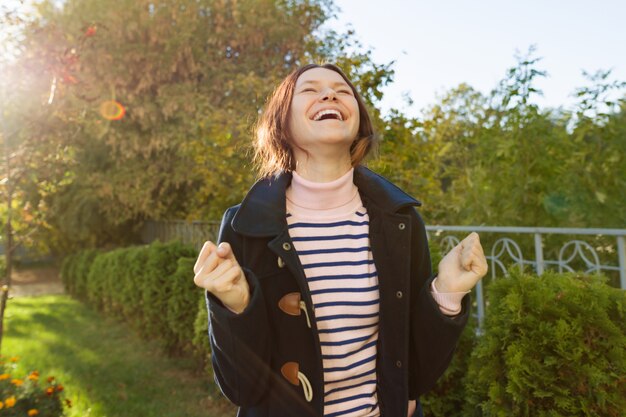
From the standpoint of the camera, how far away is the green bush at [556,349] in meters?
2.14

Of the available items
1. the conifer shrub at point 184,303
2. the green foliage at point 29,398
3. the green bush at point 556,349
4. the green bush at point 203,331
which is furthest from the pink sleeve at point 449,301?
the conifer shrub at point 184,303

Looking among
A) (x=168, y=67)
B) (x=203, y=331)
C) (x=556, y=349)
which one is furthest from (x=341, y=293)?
(x=168, y=67)

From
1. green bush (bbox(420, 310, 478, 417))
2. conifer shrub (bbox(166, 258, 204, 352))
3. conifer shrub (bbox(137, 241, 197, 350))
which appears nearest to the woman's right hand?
green bush (bbox(420, 310, 478, 417))

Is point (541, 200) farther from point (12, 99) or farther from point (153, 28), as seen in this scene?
point (153, 28)

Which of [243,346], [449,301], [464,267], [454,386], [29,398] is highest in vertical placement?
[464,267]

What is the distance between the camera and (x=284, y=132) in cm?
170

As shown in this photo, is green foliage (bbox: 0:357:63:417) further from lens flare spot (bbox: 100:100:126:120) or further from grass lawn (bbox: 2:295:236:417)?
lens flare spot (bbox: 100:100:126:120)

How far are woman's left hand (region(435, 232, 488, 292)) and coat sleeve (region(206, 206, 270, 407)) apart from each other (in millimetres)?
537

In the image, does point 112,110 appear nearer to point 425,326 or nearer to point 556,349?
point 556,349

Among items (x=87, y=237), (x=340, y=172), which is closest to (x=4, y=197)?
(x=340, y=172)

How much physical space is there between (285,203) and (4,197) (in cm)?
446

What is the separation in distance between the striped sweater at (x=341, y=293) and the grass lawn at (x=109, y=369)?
11.8 ft

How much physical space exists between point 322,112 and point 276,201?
32 cm

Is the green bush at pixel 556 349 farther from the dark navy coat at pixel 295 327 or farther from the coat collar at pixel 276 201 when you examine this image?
the coat collar at pixel 276 201
